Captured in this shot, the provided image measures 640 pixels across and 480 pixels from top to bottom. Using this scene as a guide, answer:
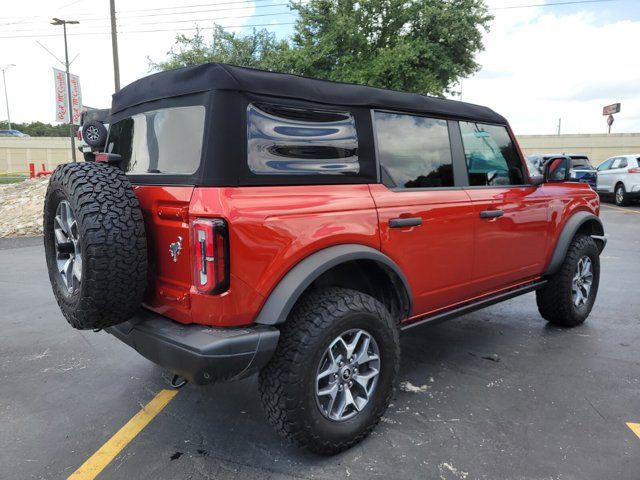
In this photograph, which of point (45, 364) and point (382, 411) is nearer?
point (382, 411)

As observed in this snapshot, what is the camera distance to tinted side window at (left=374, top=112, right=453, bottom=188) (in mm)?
2953

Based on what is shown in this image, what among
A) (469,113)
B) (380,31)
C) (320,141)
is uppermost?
(380,31)

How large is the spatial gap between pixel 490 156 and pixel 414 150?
3.07 feet

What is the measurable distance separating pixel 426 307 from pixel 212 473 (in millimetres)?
1644

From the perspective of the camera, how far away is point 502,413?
2936 mm

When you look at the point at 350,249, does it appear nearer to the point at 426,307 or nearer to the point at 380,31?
the point at 426,307

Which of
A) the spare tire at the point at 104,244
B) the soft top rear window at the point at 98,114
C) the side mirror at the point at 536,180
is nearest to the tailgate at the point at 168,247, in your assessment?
the spare tire at the point at 104,244

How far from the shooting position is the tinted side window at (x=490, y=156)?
355 centimetres

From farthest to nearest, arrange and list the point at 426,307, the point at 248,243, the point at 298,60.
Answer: the point at 298,60, the point at 426,307, the point at 248,243

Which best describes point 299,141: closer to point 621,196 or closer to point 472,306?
point 472,306

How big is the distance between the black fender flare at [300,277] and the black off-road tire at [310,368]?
14cm

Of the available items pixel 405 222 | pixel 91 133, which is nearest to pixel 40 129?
pixel 91 133

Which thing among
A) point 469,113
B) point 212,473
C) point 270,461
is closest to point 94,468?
point 212,473

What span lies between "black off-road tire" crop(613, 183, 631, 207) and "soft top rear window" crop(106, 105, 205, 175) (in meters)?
17.0
